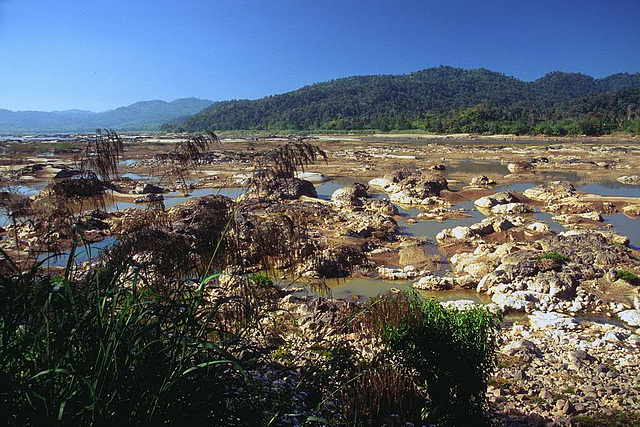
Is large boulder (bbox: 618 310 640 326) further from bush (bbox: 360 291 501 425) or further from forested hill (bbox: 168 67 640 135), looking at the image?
forested hill (bbox: 168 67 640 135)

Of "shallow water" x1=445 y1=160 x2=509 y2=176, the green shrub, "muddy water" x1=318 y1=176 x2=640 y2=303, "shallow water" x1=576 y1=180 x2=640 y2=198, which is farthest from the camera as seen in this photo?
"shallow water" x1=445 y1=160 x2=509 y2=176

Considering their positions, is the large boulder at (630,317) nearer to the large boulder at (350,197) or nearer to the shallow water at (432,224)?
the shallow water at (432,224)

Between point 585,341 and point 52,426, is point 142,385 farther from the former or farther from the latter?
point 585,341

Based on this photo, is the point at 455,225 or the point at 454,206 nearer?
the point at 455,225

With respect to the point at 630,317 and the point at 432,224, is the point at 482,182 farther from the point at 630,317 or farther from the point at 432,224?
the point at 630,317

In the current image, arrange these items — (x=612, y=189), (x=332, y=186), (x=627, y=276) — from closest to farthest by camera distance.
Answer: (x=627, y=276) < (x=612, y=189) < (x=332, y=186)

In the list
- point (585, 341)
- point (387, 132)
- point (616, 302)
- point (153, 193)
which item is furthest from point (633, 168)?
point (387, 132)

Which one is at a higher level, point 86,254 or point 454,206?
point 86,254

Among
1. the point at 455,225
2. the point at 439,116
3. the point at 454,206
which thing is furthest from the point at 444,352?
the point at 439,116

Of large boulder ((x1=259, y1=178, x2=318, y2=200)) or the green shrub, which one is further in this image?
large boulder ((x1=259, y1=178, x2=318, y2=200))

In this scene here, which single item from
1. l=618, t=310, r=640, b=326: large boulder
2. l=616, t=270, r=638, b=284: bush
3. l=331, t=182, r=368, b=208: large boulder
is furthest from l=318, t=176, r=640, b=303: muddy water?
l=616, t=270, r=638, b=284: bush

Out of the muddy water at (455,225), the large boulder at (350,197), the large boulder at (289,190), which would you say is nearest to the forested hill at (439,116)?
the muddy water at (455,225)

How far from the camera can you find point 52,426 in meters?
2.39

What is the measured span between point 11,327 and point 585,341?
10.2 meters
